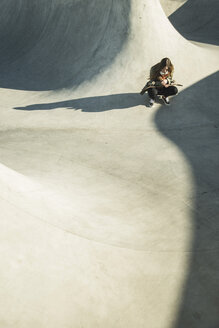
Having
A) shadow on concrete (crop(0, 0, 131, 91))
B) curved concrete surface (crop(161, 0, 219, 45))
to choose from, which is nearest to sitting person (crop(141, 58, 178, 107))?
shadow on concrete (crop(0, 0, 131, 91))

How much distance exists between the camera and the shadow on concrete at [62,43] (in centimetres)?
1045

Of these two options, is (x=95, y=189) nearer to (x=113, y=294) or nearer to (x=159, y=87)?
(x=113, y=294)

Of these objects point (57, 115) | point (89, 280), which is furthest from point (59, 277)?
point (57, 115)

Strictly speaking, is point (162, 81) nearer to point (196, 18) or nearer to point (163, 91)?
point (163, 91)

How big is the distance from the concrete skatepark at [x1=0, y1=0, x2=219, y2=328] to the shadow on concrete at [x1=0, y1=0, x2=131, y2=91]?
5cm

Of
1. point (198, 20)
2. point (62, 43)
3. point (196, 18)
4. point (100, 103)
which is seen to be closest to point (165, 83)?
point (100, 103)

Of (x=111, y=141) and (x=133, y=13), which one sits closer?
(x=111, y=141)

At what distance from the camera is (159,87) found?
9.15 m

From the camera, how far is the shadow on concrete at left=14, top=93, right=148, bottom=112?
9.37 m

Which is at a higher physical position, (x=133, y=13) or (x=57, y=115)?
(x=133, y=13)

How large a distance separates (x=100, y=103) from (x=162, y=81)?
1.75 meters

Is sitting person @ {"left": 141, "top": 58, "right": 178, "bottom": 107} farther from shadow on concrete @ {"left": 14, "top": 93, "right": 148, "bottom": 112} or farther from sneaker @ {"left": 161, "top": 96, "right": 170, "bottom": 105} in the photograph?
shadow on concrete @ {"left": 14, "top": 93, "right": 148, "bottom": 112}

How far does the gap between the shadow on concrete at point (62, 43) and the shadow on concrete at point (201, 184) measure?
9.23ft

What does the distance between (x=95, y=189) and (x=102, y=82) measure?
191 inches
